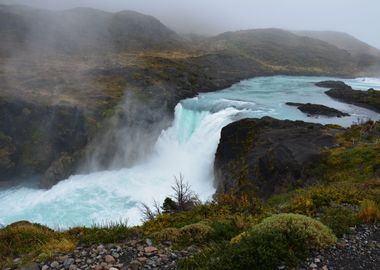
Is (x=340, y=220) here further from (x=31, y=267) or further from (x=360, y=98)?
(x=360, y=98)

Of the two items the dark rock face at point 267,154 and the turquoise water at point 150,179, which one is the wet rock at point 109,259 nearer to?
the dark rock face at point 267,154

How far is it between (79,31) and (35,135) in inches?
3485

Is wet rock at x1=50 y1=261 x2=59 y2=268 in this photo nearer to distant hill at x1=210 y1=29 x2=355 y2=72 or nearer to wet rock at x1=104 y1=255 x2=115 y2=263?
wet rock at x1=104 y1=255 x2=115 y2=263

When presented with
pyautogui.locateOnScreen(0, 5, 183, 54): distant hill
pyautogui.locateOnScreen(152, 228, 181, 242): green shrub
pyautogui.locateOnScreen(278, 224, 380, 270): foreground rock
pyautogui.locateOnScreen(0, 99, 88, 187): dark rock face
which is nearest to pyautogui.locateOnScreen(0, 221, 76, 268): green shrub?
pyautogui.locateOnScreen(152, 228, 181, 242): green shrub

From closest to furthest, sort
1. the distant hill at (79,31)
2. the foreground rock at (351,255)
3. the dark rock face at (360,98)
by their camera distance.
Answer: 1. the foreground rock at (351,255)
2. the dark rock face at (360,98)
3. the distant hill at (79,31)

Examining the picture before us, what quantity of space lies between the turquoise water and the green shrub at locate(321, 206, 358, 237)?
19518 mm

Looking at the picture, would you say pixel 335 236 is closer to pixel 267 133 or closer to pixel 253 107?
pixel 267 133

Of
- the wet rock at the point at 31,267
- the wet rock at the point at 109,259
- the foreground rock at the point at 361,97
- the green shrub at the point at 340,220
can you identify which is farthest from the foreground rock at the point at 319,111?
the wet rock at the point at 31,267

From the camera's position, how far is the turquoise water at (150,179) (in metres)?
30.9

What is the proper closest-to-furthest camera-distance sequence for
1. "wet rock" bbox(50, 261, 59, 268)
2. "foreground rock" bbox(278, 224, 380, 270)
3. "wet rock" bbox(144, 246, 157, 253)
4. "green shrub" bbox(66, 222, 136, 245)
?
"foreground rock" bbox(278, 224, 380, 270) → "wet rock" bbox(50, 261, 59, 268) → "wet rock" bbox(144, 246, 157, 253) → "green shrub" bbox(66, 222, 136, 245)

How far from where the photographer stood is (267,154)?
24219 millimetres

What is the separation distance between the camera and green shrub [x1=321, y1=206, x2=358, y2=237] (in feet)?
25.9

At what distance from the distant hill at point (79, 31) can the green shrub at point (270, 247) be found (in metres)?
84.4

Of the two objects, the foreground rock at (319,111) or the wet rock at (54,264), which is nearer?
the wet rock at (54,264)
